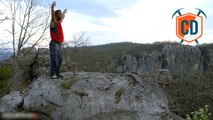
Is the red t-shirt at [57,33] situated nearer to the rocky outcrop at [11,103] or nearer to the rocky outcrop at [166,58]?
the rocky outcrop at [11,103]

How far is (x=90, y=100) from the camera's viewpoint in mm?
9523

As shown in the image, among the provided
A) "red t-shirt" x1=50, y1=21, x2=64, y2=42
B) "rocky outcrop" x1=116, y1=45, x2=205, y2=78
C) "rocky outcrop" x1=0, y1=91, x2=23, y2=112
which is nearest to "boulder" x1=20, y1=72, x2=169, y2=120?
"rocky outcrop" x1=0, y1=91, x2=23, y2=112

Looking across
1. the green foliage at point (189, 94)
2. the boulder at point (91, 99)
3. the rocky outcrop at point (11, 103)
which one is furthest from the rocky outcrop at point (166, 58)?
the rocky outcrop at point (11, 103)

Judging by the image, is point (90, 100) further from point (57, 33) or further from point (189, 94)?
point (189, 94)

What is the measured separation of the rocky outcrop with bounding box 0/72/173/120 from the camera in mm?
9391

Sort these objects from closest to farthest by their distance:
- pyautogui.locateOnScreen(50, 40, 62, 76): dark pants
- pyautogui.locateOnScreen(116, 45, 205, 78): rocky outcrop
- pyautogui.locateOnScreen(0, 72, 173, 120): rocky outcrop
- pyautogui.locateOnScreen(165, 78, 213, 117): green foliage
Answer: pyautogui.locateOnScreen(0, 72, 173, 120): rocky outcrop < pyautogui.locateOnScreen(50, 40, 62, 76): dark pants < pyautogui.locateOnScreen(165, 78, 213, 117): green foliage < pyautogui.locateOnScreen(116, 45, 205, 78): rocky outcrop

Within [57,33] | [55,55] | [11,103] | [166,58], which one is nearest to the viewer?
[57,33]

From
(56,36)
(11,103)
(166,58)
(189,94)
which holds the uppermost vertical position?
(56,36)

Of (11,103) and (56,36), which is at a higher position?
(56,36)

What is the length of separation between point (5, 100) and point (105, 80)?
2.65 metres

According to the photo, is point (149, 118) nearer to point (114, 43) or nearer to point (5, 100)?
point (5, 100)

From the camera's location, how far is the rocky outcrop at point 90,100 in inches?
370

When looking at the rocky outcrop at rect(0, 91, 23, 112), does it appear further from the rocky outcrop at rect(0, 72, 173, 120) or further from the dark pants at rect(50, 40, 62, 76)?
the dark pants at rect(50, 40, 62, 76)

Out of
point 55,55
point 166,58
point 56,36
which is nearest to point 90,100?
point 55,55
